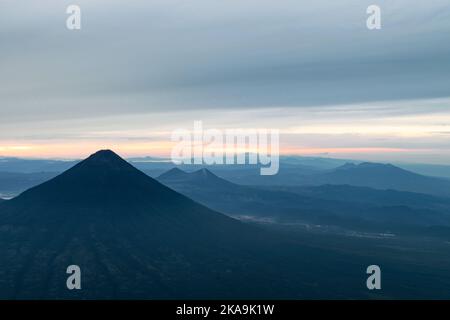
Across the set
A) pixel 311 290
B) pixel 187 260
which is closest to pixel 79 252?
pixel 187 260

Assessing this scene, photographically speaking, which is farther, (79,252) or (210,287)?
(79,252)

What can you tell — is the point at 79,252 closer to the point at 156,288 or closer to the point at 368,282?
the point at 156,288
